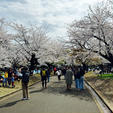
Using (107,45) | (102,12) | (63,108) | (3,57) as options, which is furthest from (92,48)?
(3,57)

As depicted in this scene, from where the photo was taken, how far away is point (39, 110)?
6.91 m

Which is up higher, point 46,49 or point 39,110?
point 46,49

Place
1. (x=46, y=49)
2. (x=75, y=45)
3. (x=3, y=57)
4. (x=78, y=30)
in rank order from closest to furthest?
(x=78, y=30), (x=75, y=45), (x=3, y=57), (x=46, y=49)

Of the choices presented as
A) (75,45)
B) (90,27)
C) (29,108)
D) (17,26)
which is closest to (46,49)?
(17,26)

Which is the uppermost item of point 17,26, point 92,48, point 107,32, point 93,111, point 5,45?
point 17,26

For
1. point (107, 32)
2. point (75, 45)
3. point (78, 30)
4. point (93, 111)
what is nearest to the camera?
point (93, 111)

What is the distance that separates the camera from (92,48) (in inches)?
722

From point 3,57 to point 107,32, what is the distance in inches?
738

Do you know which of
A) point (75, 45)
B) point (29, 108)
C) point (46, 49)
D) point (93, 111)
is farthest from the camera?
point (46, 49)

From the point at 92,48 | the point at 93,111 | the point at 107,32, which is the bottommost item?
the point at 93,111

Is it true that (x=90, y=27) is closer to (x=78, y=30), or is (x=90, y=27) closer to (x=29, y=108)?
(x=78, y=30)

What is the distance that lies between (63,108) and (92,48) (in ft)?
39.7

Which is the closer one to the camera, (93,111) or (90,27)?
(93,111)

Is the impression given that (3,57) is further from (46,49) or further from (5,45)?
(46,49)
